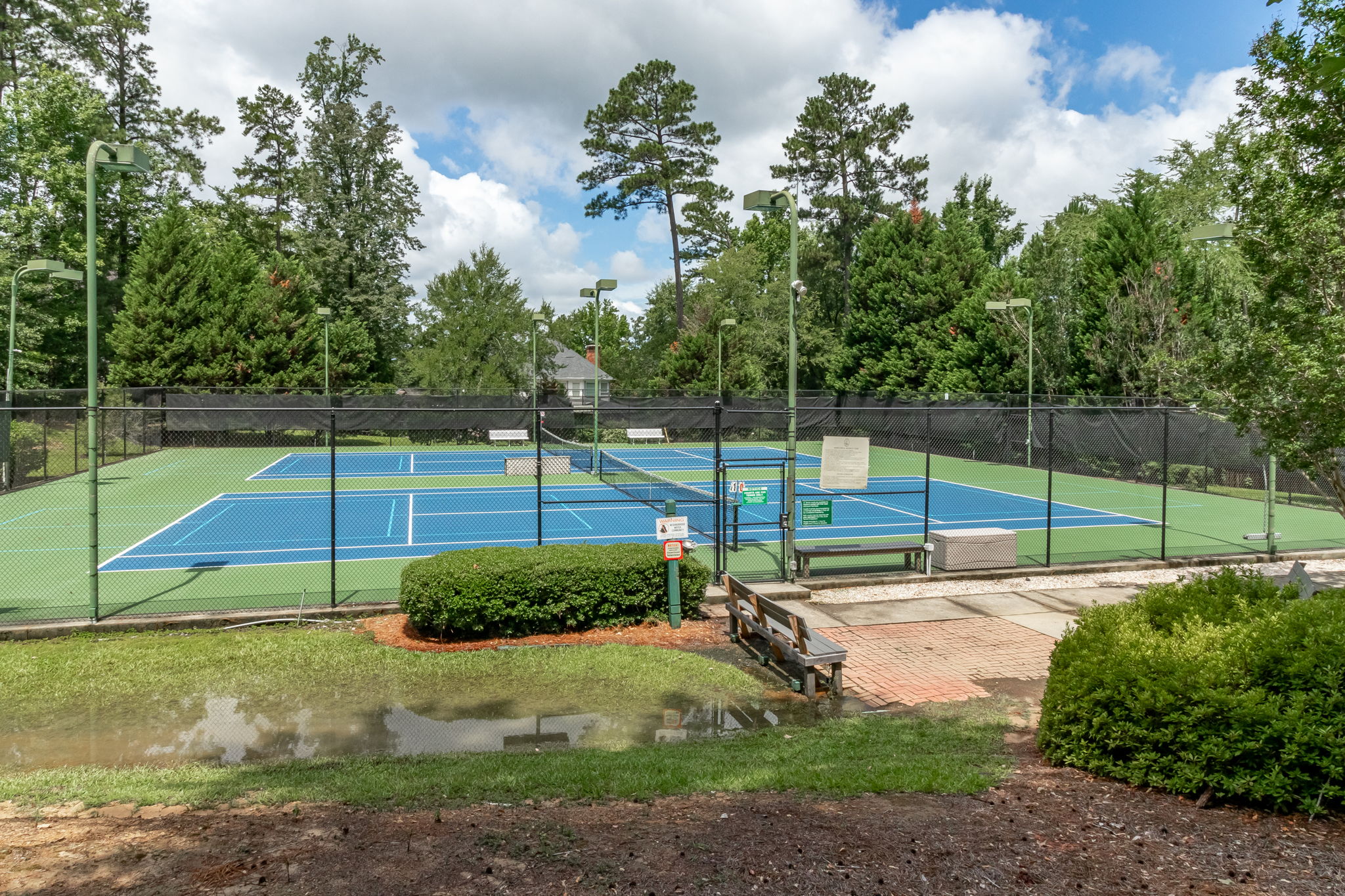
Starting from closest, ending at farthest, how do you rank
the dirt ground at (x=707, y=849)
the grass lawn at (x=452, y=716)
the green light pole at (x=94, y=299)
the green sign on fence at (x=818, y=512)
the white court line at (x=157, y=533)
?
the dirt ground at (x=707, y=849) < the grass lawn at (x=452, y=716) < the green light pole at (x=94, y=299) < the green sign on fence at (x=818, y=512) < the white court line at (x=157, y=533)

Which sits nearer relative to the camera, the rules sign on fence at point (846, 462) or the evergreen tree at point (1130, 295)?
the rules sign on fence at point (846, 462)

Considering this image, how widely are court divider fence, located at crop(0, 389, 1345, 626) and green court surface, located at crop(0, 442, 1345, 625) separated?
0.09 meters

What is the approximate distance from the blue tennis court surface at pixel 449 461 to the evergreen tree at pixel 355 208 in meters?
16.3

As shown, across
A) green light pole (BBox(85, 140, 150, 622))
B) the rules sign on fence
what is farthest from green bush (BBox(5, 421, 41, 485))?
the rules sign on fence

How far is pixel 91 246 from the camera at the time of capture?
1109 cm

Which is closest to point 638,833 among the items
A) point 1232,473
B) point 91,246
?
point 91,246

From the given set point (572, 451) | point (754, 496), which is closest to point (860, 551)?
point (754, 496)

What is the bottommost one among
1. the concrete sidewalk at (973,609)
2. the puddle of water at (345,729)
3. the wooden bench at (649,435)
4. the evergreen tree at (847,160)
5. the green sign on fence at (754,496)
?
the puddle of water at (345,729)

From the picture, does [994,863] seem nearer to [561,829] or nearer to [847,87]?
[561,829]

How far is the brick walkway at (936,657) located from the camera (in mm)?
9250

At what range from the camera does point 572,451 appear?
121ft

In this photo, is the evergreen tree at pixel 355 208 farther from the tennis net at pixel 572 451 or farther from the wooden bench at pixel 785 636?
the wooden bench at pixel 785 636

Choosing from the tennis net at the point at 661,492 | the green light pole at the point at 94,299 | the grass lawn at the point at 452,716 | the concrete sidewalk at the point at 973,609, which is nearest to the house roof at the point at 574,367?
the tennis net at the point at 661,492

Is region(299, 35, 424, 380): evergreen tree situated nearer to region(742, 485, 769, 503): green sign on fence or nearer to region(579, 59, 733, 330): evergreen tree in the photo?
region(579, 59, 733, 330): evergreen tree
